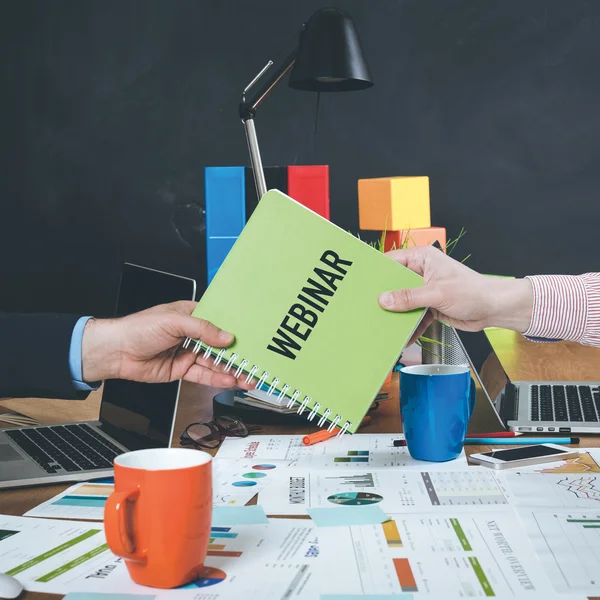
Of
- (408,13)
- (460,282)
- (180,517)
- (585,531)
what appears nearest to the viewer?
(180,517)

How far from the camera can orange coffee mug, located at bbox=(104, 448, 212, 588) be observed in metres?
0.67

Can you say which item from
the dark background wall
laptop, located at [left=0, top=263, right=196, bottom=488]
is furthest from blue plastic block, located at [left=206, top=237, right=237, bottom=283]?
the dark background wall

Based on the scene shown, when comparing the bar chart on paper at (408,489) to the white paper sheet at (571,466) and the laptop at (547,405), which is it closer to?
the white paper sheet at (571,466)


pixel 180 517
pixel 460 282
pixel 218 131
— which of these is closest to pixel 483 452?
pixel 460 282

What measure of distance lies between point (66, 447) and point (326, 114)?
→ 2239 mm

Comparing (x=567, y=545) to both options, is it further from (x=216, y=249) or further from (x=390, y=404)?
(x=216, y=249)

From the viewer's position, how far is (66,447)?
1.15 metres

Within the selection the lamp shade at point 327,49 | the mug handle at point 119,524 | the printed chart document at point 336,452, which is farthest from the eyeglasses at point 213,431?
the lamp shade at point 327,49

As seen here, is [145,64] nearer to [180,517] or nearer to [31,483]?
[31,483]

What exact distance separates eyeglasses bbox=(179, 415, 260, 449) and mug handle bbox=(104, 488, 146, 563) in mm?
499

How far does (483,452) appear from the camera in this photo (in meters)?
1.09

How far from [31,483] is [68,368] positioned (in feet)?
0.57

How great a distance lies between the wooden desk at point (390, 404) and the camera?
0.98 metres

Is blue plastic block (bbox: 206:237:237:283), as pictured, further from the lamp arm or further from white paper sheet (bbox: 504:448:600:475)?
white paper sheet (bbox: 504:448:600:475)
